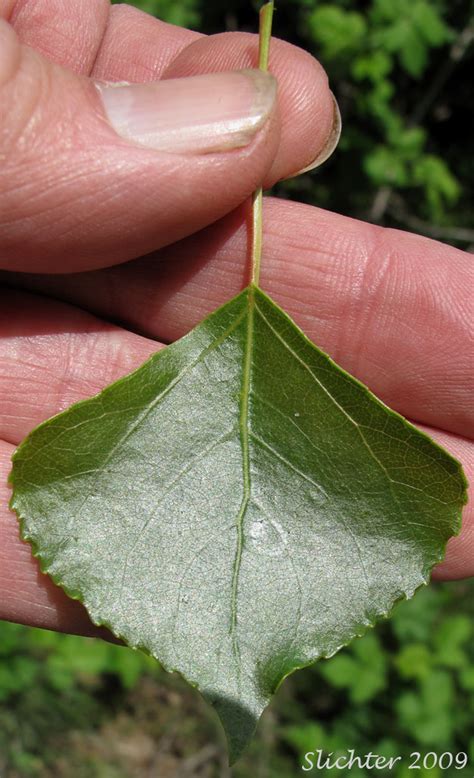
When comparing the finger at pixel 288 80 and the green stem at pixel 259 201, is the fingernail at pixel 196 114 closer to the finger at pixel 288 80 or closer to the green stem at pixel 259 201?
the green stem at pixel 259 201

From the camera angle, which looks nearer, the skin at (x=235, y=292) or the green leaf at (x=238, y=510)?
the green leaf at (x=238, y=510)

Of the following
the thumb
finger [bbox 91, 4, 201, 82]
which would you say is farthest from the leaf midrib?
finger [bbox 91, 4, 201, 82]

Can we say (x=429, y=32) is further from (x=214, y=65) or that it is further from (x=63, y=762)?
(x=63, y=762)

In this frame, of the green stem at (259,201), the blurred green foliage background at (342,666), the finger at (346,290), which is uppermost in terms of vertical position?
the green stem at (259,201)

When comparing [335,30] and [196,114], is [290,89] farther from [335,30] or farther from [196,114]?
[335,30]

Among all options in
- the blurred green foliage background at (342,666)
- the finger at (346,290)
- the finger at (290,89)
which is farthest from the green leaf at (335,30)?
the finger at (346,290)
